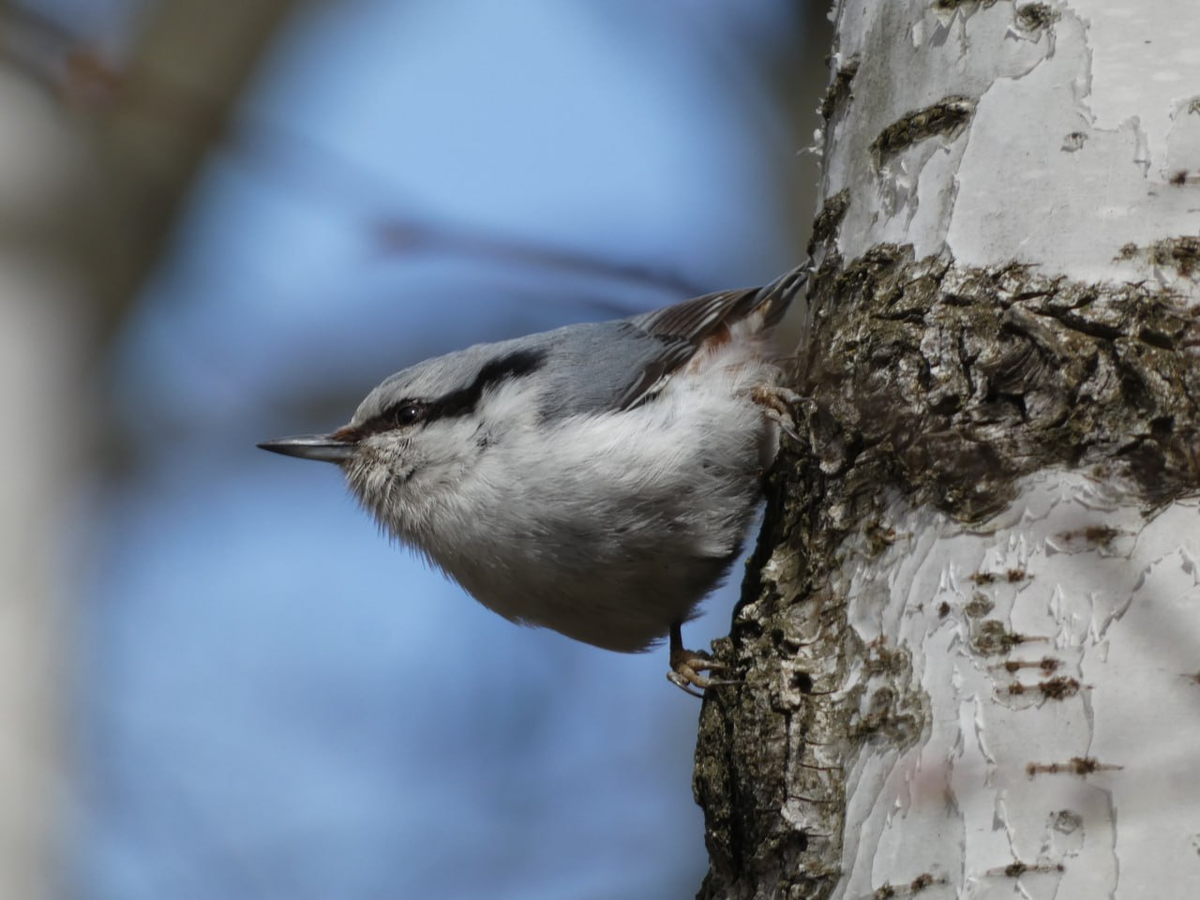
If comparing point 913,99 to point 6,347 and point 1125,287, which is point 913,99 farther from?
point 6,347

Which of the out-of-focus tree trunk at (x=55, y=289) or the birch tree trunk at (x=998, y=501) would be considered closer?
the birch tree trunk at (x=998, y=501)

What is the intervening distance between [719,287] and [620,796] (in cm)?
249

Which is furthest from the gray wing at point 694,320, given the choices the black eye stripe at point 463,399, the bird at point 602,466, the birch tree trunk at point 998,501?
the birch tree trunk at point 998,501

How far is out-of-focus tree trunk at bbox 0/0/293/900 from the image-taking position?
2.77 m

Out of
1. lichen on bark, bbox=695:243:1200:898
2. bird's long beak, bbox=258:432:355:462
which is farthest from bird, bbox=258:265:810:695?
lichen on bark, bbox=695:243:1200:898

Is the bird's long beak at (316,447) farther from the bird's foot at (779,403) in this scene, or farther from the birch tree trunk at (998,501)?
the birch tree trunk at (998,501)

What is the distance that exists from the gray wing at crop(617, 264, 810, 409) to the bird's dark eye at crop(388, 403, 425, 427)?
1.70 feet

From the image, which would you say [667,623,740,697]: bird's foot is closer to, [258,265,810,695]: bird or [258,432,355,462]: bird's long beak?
[258,265,810,695]: bird

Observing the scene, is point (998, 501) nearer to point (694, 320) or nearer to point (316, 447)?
point (694, 320)

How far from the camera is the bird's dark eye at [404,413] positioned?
289 centimetres

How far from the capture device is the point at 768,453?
7.91 feet

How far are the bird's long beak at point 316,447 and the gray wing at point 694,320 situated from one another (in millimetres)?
730

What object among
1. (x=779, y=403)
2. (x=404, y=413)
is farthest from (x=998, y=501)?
(x=404, y=413)

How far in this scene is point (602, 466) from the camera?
7.79 ft
